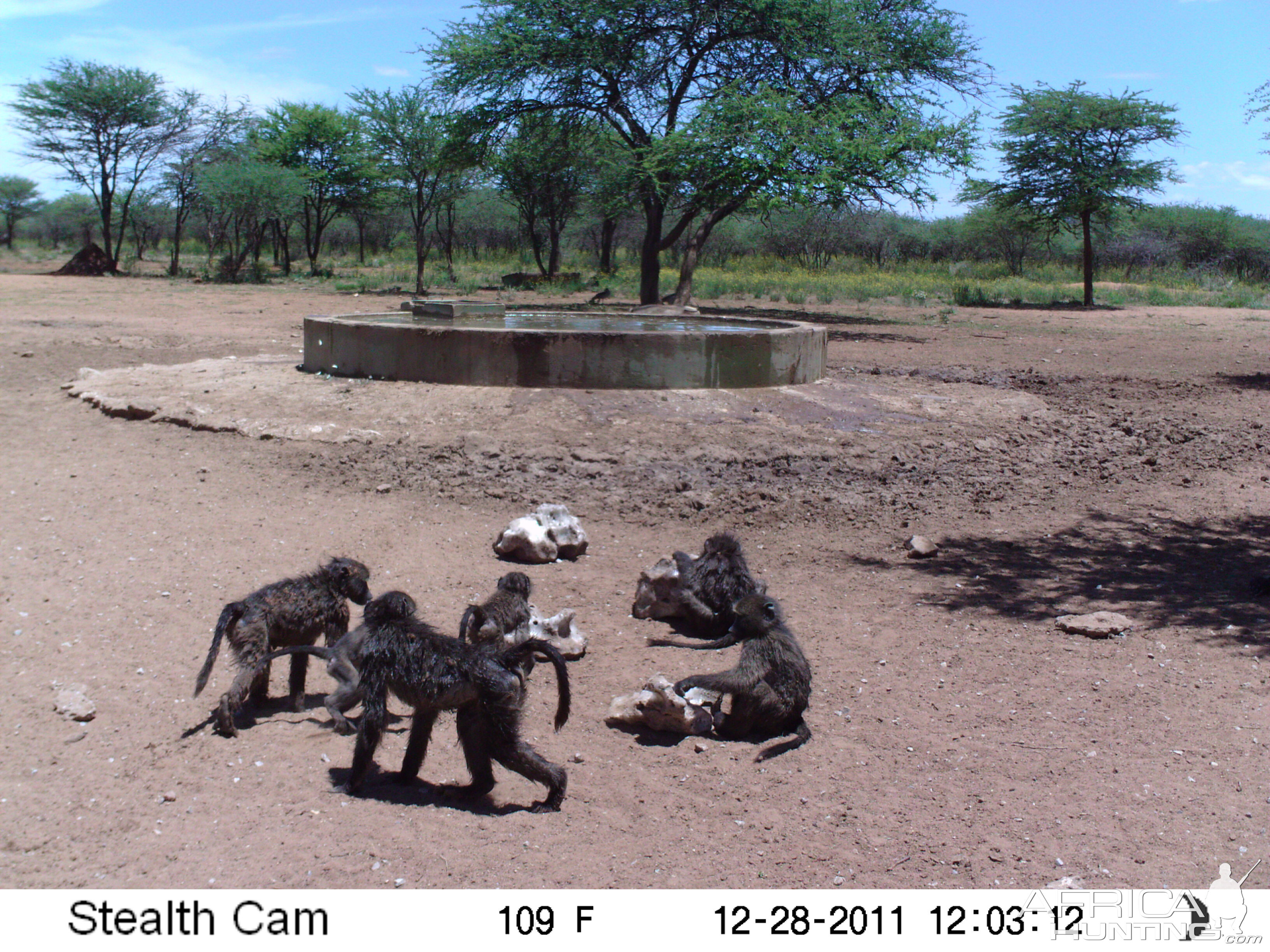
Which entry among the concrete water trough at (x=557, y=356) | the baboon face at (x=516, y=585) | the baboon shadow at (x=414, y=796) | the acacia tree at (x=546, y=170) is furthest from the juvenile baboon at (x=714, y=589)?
the acacia tree at (x=546, y=170)

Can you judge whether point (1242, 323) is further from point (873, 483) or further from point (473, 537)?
point (473, 537)

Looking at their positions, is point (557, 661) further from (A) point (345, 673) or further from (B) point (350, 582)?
(B) point (350, 582)

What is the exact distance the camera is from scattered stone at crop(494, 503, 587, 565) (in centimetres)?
590

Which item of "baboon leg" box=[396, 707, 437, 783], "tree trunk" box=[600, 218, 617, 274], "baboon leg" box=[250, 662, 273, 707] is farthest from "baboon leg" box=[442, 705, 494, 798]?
"tree trunk" box=[600, 218, 617, 274]

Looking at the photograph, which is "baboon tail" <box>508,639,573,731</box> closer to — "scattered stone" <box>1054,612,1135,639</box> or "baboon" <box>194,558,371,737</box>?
"baboon" <box>194,558,371,737</box>

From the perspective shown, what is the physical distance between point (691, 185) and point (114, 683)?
18167 mm

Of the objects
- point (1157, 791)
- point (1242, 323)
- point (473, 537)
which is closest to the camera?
point (1157, 791)

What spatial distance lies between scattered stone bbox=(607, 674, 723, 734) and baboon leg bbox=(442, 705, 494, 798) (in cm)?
67

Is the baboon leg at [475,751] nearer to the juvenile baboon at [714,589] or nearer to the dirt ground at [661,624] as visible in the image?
the dirt ground at [661,624]

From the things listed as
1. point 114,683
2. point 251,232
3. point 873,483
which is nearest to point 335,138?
point 251,232

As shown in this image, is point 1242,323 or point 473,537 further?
point 1242,323

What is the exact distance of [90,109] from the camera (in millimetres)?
35031

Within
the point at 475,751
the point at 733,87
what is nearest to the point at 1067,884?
the point at 475,751

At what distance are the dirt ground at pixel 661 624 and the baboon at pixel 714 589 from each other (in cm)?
21
